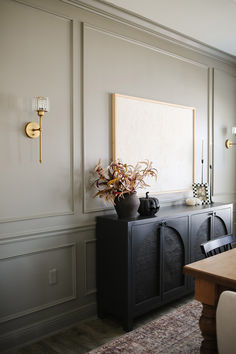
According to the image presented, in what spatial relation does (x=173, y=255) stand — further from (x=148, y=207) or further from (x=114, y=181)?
(x=114, y=181)

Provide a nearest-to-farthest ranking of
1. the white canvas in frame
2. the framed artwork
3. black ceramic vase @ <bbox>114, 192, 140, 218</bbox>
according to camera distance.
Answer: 1. black ceramic vase @ <bbox>114, 192, 140, 218</bbox>
2. the white canvas in frame
3. the framed artwork

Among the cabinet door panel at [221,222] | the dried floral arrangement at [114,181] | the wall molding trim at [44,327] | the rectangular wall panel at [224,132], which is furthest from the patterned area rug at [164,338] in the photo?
the rectangular wall panel at [224,132]

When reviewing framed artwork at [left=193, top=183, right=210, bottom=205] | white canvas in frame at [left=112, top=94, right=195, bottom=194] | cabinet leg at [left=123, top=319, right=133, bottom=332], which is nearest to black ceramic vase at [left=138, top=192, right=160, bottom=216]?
white canvas in frame at [left=112, top=94, right=195, bottom=194]

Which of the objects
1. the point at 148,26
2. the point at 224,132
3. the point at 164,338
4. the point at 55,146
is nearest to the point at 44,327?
the point at 164,338

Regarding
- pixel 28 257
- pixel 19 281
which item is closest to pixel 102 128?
pixel 28 257

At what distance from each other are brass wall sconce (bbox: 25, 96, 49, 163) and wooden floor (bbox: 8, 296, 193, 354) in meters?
1.42

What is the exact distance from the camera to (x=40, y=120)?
8.27ft

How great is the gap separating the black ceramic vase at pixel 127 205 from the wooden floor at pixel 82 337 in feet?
3.09

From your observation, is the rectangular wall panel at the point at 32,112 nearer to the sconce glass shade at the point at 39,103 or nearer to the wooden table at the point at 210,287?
the sconce glass shade at the point at 39,103

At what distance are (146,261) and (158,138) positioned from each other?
4.48ft

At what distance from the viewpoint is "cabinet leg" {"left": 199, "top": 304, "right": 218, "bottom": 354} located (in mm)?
1836

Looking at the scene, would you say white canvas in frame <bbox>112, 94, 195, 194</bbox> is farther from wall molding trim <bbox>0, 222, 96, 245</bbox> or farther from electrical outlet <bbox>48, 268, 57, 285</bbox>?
electrical outlet <bbox>48, 268, 57, 285</bbox>

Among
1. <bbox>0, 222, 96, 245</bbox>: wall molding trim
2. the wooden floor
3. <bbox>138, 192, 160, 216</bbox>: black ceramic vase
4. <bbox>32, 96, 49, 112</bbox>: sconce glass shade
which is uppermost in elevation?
<bbox>32, 96, 49, 112</bbox>: sconce glass shade

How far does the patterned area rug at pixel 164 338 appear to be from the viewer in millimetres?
2438
